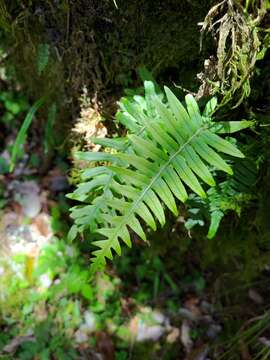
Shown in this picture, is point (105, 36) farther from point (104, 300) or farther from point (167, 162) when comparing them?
point (104, 300)

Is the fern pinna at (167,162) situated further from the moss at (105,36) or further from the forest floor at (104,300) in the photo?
the forest floor at (104,300)

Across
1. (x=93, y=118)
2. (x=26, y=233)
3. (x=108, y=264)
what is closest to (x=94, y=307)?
(x=108, y=264)

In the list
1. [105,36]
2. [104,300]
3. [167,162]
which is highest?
[105,36]

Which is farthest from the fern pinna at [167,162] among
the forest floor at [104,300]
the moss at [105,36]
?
the forest floor at [104,300]

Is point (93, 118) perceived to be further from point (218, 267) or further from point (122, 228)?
point (218, 267)

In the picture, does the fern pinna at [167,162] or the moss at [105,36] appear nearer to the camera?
the fern pinna at [167,162]

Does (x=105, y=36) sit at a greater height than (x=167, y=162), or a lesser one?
greater

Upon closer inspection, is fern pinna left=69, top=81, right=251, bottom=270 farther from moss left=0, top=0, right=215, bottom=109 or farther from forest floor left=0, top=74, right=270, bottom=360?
forest floor left=0, top=74, right=270, bottom=360

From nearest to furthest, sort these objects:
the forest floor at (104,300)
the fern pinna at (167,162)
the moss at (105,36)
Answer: the fern pinna at (167,162)
the moss at (105,36)
the forest floor at (104,300)

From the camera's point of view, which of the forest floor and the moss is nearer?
the moss

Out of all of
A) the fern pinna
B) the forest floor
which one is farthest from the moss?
the forest floor

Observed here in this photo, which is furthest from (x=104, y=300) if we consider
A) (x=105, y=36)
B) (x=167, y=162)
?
(x=105, y=36)
